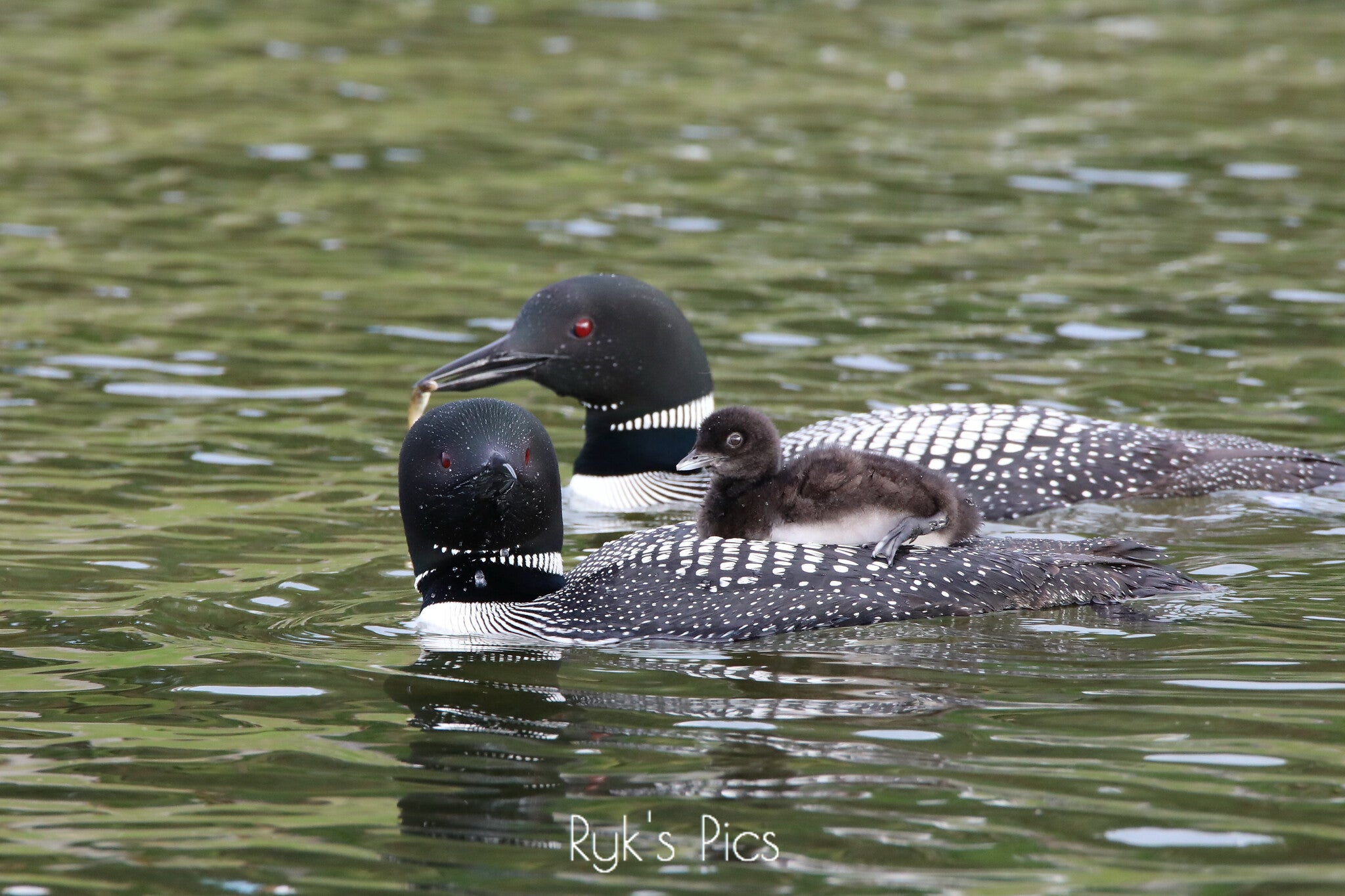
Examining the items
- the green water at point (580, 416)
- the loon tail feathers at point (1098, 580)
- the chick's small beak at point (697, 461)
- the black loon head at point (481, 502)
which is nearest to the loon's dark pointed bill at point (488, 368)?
the green water at point (580, 416)

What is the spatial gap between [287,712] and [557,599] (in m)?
0.99

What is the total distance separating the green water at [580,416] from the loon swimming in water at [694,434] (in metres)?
0.16

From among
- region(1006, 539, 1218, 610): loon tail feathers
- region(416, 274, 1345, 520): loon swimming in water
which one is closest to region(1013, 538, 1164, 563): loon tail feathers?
region(1006, 539, 1218, 610): loon tail feathers

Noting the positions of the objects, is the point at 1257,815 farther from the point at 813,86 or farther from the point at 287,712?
the point at 813,86

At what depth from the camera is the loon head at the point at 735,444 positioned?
19.7ft

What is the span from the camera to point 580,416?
8.72 metres

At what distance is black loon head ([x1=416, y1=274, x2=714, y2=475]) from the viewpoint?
745 cm

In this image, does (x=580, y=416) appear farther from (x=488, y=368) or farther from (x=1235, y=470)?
(x=1235, y=470)

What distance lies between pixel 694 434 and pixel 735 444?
1.67m

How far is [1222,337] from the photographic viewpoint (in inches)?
359

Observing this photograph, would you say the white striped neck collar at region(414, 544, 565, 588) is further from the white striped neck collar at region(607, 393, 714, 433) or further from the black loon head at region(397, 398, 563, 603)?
the white striped neck collar at region(607, 393, 714, 433)

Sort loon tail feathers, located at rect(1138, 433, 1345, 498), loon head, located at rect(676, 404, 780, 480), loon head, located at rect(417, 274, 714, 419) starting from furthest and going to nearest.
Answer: loon head, located at rect(417, 274, 714, 419) → loon tail feathers, located at rect(1138, 433, 1345, 498) → loon head, located at rect(676, 404, 780, 480)

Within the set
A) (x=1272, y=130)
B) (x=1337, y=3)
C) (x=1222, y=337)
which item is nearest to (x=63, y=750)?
(x=1222, y=337)

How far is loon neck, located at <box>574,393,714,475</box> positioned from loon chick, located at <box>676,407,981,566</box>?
4.65ft
